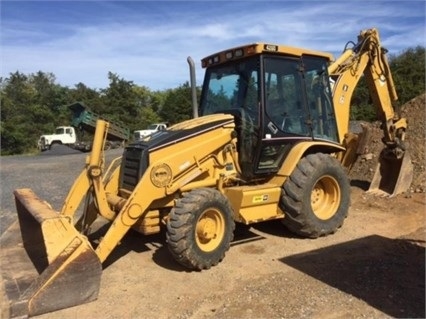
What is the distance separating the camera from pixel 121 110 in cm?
4747

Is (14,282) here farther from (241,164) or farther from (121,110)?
(121,110)

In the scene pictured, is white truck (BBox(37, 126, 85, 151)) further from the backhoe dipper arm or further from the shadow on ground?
the shadow on ground

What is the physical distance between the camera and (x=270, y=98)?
6.67m

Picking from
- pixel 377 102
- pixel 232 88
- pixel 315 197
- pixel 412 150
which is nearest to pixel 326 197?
pixel 315 197

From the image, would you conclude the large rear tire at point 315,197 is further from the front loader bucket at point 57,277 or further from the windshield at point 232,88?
the front loader bucket at point 57,277

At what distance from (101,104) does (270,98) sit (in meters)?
41.5

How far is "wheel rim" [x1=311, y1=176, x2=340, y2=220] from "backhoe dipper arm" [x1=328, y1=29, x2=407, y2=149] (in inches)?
37.3

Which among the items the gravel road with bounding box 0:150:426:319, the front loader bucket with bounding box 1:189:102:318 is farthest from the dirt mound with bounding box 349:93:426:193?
the front loader bucket with bounding box 1:189:102:318

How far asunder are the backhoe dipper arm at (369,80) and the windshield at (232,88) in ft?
6.21

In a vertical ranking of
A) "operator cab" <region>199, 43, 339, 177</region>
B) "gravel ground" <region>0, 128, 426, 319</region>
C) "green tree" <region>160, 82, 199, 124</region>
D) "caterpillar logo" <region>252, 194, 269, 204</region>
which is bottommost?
"gravel ground" <region>0, 128, 426, 319</region>

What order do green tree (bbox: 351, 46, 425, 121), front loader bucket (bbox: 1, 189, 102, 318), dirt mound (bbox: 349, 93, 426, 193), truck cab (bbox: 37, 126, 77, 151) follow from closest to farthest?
front loader bucket (bbox: 1, 189, 102, 318)
dirt mound (bbox: 349, 93, 426, 193)
green tree (bbox: 351, 46, 425, 121)
truck cab (bbox: 37, 126, 77, 151)

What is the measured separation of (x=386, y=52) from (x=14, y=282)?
7.37 meters

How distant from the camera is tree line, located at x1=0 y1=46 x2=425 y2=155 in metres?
36.5

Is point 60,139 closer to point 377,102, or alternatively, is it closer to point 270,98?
point 377,102
